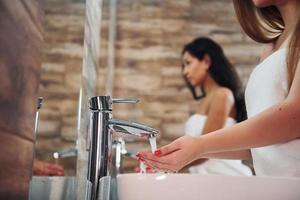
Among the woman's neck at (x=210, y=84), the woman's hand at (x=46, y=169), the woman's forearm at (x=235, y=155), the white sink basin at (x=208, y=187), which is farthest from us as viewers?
the woman's neck at (x=210, y=84)

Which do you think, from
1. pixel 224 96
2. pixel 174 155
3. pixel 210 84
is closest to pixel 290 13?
pixel 174 155

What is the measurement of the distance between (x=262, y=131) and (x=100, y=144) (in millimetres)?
283

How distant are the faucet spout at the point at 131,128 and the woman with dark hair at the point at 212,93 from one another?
49.5 inches

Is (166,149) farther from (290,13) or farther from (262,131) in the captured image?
(290,13)

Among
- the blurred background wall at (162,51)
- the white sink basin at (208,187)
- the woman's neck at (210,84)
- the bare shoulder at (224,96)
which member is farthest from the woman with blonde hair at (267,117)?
the blurred background wall at (162,51)

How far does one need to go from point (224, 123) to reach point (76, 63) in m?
1.06

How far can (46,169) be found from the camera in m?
0.90

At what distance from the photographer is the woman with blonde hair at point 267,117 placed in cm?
68

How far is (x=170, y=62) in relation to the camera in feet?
8.20

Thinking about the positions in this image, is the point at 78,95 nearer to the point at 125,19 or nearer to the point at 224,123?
the point at 224,123

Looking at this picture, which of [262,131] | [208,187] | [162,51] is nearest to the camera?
[208,187]

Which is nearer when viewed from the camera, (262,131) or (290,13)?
(262,131)

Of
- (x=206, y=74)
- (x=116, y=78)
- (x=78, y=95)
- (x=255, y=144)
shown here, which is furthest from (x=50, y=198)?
(x=116, y=78)

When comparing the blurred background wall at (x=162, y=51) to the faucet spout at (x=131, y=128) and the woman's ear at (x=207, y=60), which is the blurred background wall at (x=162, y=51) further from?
the faucet spout at (x=131, y=128)
